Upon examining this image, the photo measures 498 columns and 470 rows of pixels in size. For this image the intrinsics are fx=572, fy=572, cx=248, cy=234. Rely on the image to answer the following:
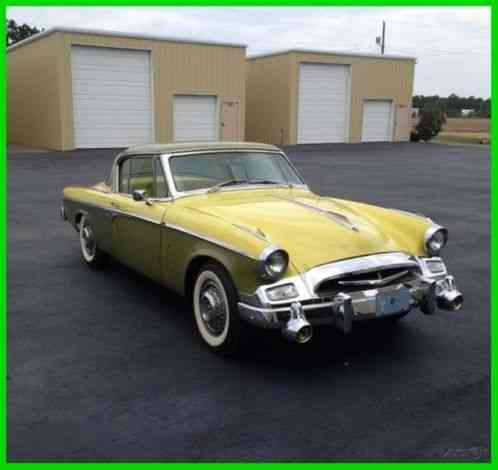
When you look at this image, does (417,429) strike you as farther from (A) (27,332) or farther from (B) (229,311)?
(A) (27,332)

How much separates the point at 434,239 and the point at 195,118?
21.8 meters

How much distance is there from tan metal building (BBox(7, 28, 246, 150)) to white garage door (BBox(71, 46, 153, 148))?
4 cm

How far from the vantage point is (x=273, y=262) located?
11.9ft

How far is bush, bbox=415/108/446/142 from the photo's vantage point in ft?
107

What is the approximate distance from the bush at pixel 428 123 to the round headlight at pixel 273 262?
103 feet

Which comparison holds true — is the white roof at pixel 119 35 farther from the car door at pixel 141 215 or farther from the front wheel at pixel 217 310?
the front wheel at pixel 217 310

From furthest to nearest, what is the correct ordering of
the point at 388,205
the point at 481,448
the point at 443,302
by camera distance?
1. the point at 388,205
2. the point at 443,302
3. the point at 481,448

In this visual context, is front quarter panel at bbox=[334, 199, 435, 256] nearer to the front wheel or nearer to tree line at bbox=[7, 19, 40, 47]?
the front wheel

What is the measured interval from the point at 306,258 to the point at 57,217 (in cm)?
677

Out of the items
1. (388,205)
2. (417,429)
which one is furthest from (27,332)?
(388,205)

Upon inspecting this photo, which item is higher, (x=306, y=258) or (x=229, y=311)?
(x=306, y=258)

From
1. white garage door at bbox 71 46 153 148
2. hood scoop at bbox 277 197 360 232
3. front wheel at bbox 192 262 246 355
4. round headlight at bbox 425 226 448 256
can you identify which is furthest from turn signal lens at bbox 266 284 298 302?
white garage door at bbox 71 46 153 148

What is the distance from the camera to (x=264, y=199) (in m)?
4.79

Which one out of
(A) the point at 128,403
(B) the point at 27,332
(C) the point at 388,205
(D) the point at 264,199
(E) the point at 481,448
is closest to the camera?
(E) the point at 481,448
